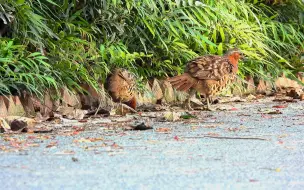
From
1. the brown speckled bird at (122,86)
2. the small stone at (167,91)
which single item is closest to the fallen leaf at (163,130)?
the brown speckled bird at (122,86)

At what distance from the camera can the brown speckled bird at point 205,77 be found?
23.2 feet

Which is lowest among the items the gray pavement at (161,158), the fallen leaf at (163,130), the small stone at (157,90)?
the gray pavement at (161,158)

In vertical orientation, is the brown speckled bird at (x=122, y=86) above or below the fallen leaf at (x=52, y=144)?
above

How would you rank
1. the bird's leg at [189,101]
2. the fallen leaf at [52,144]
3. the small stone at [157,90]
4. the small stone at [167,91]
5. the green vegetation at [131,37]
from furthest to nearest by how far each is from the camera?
the small stone at [167,91] → the small stone at [157,90] → the bird's leg at [189,101] → the green vegetation at [131,37] → the fallen leaf at [52,144]

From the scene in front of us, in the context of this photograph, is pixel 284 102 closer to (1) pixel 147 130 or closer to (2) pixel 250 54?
(2) pixel 250 54

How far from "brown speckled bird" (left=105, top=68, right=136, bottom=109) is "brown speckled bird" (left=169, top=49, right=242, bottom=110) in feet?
1.30

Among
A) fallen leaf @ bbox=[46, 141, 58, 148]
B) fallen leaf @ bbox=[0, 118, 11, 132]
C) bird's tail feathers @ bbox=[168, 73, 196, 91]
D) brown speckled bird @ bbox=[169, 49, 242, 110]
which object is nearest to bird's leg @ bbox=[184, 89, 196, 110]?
brown speckled bird @ bbox=[169, 49, 242, 110]

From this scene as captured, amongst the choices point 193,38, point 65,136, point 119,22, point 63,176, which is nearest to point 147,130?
point 65,136

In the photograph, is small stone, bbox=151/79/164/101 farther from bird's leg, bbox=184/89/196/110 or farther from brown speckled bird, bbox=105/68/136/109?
brown speckled bird, bbox=105/68/136/109

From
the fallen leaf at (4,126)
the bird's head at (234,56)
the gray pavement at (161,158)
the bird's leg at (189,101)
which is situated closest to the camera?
the gray pavement at (161,158)

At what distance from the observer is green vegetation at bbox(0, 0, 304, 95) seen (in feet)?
20.7

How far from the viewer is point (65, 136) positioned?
4.73 metres

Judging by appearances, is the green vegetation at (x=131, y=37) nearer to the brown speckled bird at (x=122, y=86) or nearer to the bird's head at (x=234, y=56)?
the brown speckled bird at (x=122, y=86)

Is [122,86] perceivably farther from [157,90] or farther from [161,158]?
Result: [161,158]
